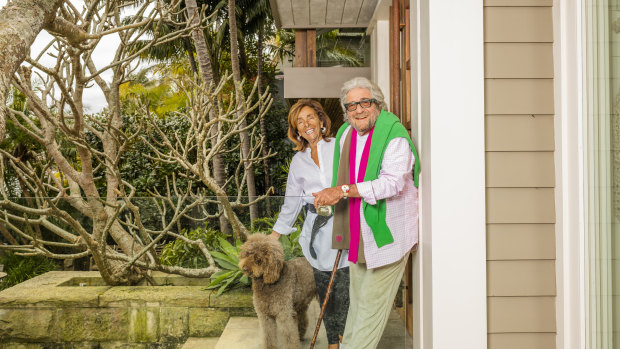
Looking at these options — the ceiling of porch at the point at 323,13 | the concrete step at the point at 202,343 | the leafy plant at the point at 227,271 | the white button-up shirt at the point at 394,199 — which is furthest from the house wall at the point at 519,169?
the ceiling of porch at the point at 323,13

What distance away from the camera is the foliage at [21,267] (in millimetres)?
2266

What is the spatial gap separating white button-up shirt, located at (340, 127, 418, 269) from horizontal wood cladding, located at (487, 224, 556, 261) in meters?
0.33

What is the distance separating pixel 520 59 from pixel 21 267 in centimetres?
248

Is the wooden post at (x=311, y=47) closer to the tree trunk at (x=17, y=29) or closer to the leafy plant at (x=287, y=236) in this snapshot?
the leafy plant at (x=287, y=236)

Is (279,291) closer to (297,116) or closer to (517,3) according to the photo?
(297,116)

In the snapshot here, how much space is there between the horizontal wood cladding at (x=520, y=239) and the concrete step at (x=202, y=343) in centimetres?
130

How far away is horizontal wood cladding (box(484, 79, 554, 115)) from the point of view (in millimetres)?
1897

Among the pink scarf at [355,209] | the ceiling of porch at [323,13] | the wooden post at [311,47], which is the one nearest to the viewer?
the pink scarf at [355,209]

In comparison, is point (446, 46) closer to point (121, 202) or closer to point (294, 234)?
point (294, 234)

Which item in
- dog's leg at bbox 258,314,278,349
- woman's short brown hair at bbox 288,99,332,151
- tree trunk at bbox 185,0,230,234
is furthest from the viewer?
tree trunk at bbox 185,0,230,234

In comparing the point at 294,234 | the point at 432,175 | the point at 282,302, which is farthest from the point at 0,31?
the point at 432,175

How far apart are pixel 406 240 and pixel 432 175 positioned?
0.32 metres

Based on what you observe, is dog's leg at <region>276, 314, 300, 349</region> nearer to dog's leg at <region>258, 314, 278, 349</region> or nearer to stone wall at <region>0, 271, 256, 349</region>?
dog's leg at <region>258, 314, 278, 349</region>

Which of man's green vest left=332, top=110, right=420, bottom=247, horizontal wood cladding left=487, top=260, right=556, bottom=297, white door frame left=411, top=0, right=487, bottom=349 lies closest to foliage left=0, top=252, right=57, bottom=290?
man's green vest left=332, top=110, right=420, bottom=247
